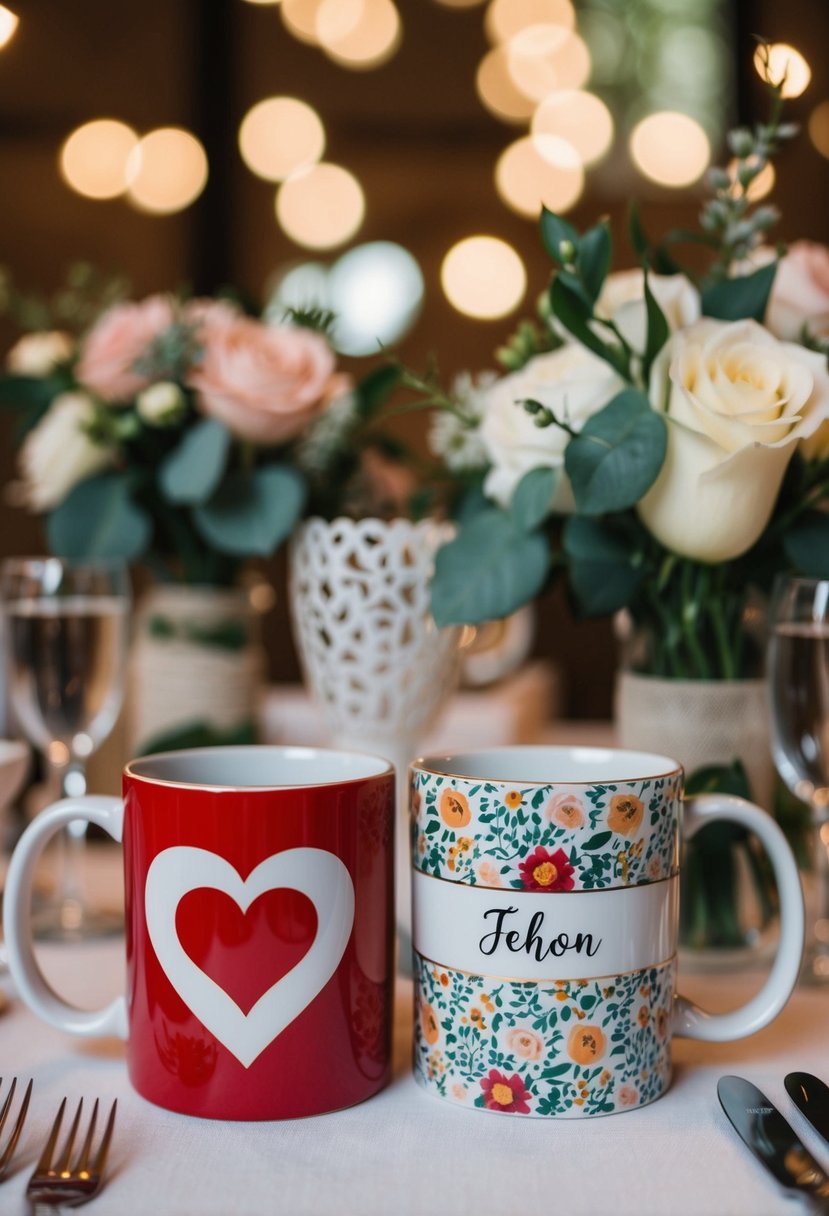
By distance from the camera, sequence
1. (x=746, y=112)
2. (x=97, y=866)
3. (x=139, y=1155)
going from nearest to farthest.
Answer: (x=139, y=1155) < (x=97, y=866) < (x=746, y=112)

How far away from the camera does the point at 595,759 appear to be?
0.56 meters

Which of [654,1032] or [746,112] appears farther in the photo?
[746,112]

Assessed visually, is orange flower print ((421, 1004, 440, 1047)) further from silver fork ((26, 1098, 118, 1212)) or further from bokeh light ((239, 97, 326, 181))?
bokeh light ((239, 97, 326, 181))

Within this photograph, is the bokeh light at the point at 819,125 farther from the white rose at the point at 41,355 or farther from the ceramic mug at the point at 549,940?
the ceramic mug at the point at 549,940

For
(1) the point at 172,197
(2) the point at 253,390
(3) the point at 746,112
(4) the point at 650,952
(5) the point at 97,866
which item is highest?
(3) the point at 746,112

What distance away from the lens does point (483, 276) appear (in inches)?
97.1

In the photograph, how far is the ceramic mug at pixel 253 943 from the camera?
0.47 meters

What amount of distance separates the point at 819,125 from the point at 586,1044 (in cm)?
229

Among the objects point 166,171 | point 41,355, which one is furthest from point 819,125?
point 41,355

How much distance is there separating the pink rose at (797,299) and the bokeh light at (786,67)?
0.09 meters

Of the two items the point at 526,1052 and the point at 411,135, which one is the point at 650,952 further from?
the point at 411,135

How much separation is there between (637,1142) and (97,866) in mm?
550

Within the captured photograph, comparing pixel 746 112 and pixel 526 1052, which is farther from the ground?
pixel 746 112

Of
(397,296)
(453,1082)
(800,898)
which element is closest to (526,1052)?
(453,1082)
